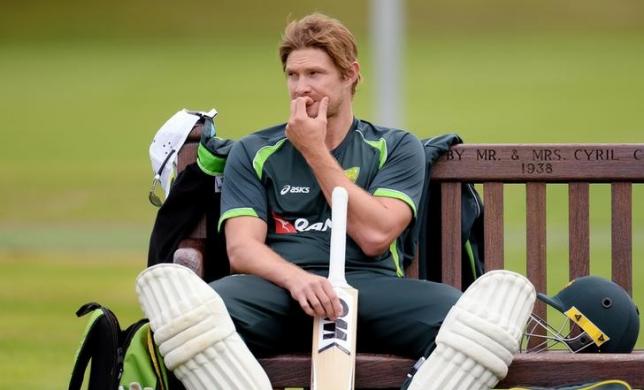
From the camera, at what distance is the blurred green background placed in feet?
39.0

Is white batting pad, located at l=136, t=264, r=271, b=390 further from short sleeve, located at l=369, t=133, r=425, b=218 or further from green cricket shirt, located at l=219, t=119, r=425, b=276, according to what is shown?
short sleeve, located at l=369, t=133, r=425, b=218

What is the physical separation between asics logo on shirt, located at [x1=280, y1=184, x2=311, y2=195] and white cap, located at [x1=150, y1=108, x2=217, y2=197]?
50 centimetres

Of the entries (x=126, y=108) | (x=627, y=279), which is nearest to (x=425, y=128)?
(x=126, y=108)

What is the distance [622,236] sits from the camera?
229 inches

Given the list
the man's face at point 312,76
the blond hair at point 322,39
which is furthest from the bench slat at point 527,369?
→ the blond hair at point 322,39

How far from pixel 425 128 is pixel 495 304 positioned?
19.1 metres

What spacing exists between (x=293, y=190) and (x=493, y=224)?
2.42ft

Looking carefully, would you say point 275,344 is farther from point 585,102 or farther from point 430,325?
point 585,102

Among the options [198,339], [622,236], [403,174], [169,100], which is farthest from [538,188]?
[169,100]

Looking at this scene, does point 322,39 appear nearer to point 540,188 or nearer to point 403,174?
point 403,174

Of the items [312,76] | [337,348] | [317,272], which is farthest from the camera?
[312,76]

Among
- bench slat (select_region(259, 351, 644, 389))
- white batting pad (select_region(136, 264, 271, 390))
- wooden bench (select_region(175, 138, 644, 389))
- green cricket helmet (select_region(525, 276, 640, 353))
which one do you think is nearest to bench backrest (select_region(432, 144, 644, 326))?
wooden bench (select_region(175, 138, 644, 389))

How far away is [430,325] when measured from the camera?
5152mm

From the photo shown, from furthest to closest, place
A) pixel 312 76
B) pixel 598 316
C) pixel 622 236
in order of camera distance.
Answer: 1. pixel 622 236
2. pixel 312 76
3. pixel 598 316
